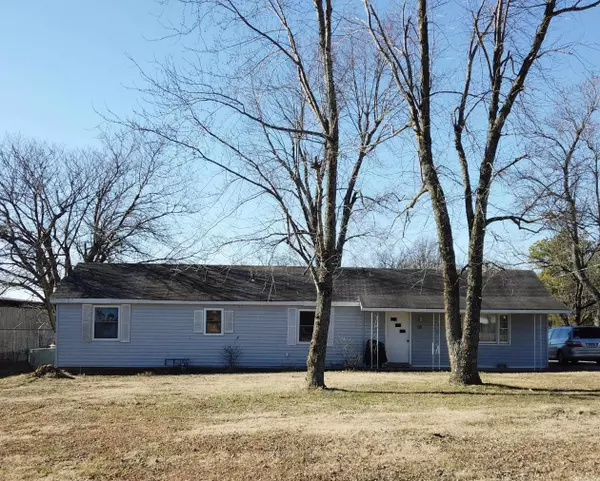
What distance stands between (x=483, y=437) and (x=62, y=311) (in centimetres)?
1656

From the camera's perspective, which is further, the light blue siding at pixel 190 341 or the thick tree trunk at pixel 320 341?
the light blue siding at pixel 190 341

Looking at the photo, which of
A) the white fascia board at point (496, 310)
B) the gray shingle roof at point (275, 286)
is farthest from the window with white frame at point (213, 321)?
the white fascia board at point (496, 310)

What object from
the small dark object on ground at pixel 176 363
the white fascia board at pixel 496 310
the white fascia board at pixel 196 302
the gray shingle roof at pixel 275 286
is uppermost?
the gray shingle roof at pixel 275 286

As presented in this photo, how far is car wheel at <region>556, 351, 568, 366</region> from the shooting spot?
24442 millimetres

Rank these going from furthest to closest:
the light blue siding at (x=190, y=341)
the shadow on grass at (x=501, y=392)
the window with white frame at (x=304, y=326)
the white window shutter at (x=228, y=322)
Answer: the window with white frame at (x=304, y=326)
the white window shutter at (x=228, y=322)
the light blue siding at (x=190, y=341)
the shadow on grass at (x=501, y=392)

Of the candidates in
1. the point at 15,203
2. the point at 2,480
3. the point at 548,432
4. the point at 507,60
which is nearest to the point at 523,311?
the point at 507,60

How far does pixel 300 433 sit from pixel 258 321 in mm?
13484

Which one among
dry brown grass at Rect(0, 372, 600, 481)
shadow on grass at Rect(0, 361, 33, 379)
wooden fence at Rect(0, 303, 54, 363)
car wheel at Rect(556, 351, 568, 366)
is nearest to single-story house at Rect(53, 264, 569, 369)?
shadow on grass at Rect(0, 361, 33, 379)

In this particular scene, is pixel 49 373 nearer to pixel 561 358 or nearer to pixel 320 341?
pixel 320 341

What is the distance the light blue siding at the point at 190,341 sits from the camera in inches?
855

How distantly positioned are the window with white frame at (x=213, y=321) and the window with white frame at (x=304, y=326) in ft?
8.96

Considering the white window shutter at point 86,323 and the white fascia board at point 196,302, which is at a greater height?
the white fascia board at point 196,302

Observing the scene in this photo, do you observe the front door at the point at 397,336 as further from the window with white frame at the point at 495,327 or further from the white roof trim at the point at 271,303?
the window with white frame at the point at 495,327

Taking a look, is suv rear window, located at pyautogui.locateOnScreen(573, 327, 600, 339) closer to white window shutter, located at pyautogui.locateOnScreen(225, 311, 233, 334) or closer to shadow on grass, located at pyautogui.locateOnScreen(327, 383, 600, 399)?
shadow on grass, located at pyautogui.locateOnScreen(327, 383, 600, 399)
